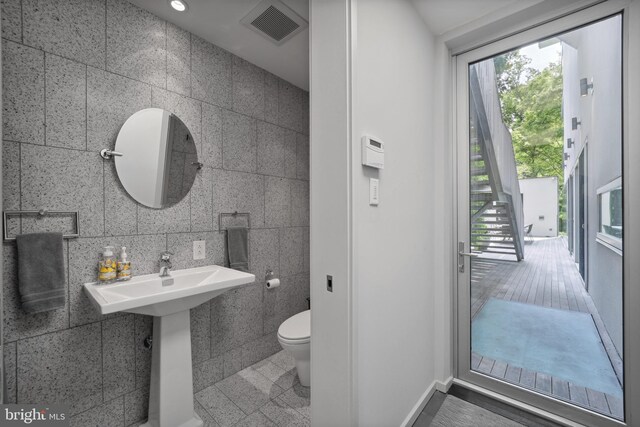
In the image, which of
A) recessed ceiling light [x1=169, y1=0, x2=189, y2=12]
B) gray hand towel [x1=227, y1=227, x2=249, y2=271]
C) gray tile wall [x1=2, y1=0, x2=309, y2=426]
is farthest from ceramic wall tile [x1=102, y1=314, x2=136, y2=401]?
recessed ceiling light [x1=169, y1=0, x2=189, y2=12]

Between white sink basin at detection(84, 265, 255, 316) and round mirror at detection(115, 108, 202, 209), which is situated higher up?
round mirror at detection(115, 108, 202, 209)

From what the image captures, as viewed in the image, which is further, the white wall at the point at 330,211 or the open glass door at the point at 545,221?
the open glass door at the point at 545,221

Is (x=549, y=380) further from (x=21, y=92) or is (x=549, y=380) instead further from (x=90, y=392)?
(x=21, y=92)

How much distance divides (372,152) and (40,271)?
67.8 inches

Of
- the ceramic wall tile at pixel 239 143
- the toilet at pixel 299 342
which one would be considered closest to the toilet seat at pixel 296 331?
the toilet at pixel 299 342

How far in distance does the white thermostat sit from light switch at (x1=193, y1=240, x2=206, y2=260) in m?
1.42

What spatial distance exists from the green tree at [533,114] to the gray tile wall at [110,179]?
1902mm

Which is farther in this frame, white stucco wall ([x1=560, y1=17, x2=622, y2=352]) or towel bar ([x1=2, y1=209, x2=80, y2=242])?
white stucco wall ([x1=560, y1=17, x2=622, y2=352])

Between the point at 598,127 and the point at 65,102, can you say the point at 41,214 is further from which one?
the point at 598,127

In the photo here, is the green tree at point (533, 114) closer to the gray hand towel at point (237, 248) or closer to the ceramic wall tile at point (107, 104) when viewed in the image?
the gray hand towel at point (237, 248)

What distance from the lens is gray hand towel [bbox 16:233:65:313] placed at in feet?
4.20

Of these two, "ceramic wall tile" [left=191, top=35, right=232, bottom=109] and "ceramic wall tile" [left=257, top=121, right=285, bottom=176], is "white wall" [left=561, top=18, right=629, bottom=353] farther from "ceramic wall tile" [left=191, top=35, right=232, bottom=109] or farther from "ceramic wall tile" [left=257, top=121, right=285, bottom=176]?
"ceramic wall tile" [left=191, top=35, right=232, bottom=109]

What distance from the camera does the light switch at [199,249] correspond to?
1.97 meters

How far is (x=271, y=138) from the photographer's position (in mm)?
2504
